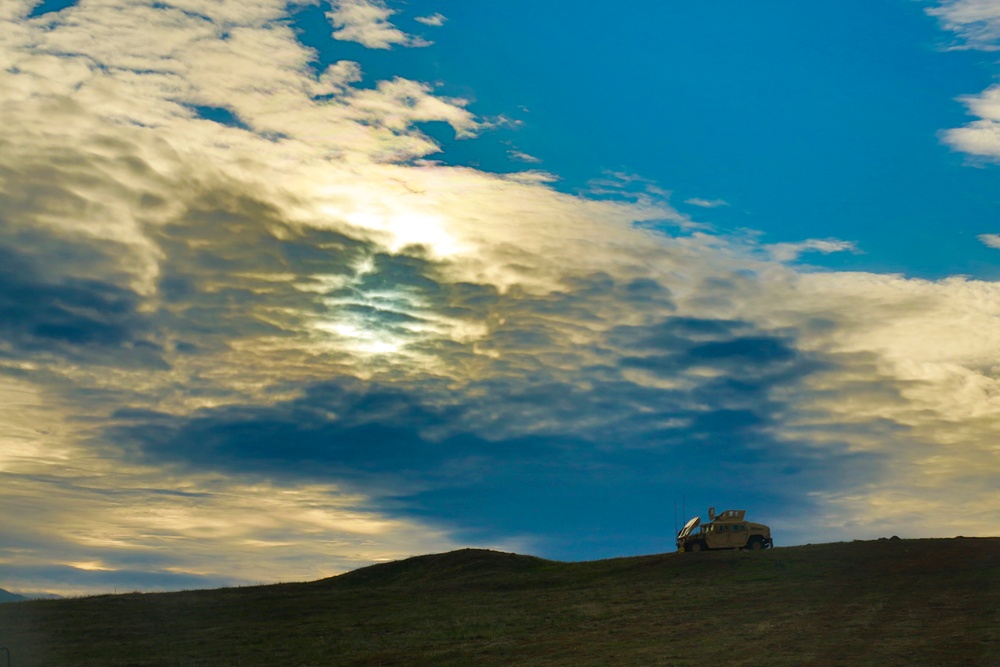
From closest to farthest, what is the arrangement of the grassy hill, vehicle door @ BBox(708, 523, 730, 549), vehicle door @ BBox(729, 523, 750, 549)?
the grassy hill
vehicle door @ BBox(729, 523, 750, 549)
vehicle door @ BBox(708, 523, 730, 549)

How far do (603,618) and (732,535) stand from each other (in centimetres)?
2249

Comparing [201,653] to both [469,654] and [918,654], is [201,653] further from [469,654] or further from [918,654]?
[918,654]

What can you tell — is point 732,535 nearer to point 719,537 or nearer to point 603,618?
point 719,537

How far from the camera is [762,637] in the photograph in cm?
3531

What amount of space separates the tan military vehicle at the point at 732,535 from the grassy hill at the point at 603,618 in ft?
8.41

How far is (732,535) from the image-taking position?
206 feet

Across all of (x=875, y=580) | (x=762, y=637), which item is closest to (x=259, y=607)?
(x=762, y=637)

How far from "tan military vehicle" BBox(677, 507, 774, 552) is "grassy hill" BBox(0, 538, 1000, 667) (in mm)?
2562

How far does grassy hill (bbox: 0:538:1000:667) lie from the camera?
111 ft

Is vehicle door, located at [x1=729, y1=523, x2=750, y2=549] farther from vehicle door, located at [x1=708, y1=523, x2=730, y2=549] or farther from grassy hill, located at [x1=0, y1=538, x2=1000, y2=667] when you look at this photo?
grassy hill, located at [x1=0, y1=538, x2=1000, y2=667]

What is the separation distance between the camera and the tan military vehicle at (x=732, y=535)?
62781 mm

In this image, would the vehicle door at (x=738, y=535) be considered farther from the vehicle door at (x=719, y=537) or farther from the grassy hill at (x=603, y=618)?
the grassy hill at (x=603, y=618)

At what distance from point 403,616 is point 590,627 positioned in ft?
37.8

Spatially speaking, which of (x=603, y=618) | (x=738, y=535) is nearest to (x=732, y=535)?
(x=738, y=535)
